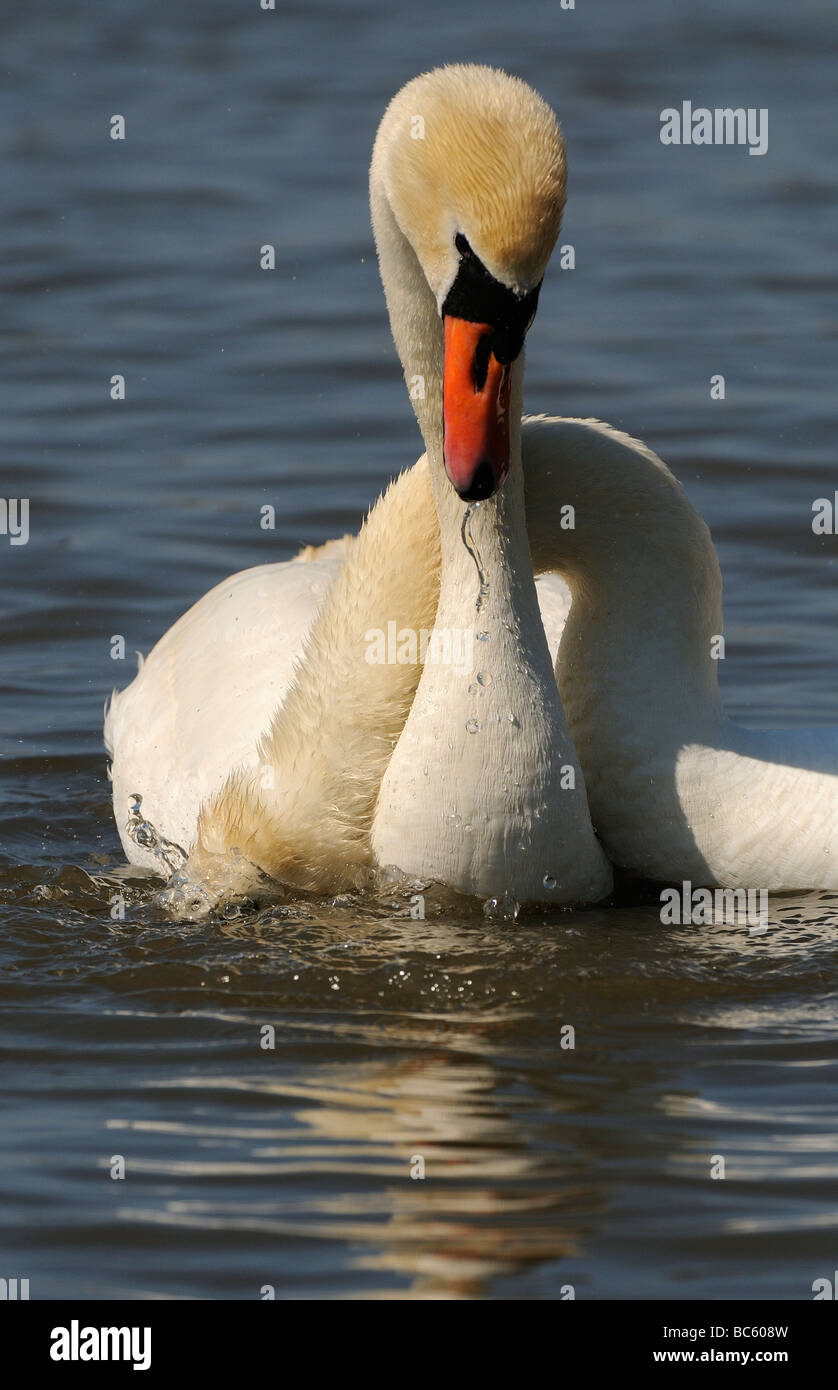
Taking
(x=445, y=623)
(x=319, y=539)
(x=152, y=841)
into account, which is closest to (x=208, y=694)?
(x=152, y=841)

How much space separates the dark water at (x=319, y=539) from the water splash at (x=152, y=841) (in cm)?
14

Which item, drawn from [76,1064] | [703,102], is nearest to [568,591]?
[76,1064]

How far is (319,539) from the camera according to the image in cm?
1114

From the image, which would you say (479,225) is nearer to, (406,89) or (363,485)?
(406,89)

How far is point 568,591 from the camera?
25.2 feet

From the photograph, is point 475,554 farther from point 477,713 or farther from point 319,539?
point 319,539

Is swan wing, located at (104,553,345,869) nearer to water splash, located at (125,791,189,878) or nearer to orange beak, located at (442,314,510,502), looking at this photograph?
water splash, located at (125,791,189,878)

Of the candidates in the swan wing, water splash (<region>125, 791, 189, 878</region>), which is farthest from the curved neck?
water splash (<region>125, 791, 189, 878</region>)

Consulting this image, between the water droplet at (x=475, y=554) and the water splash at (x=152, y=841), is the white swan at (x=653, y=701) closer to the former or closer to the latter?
the water droplet at (x=475, y=554)

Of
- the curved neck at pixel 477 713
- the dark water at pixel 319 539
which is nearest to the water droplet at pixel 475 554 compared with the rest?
the curved neck at pixel 477 713

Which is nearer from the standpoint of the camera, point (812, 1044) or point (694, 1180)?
point (694, 1180)

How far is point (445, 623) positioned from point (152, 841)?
4.95 ft
